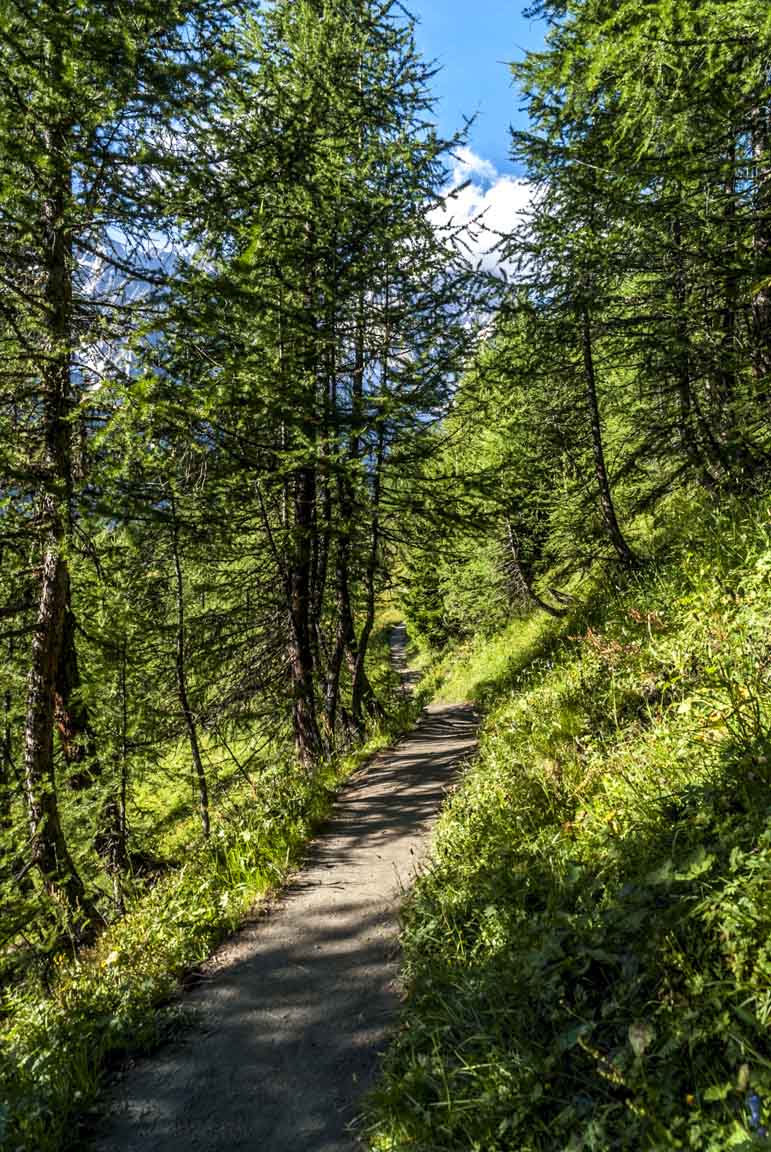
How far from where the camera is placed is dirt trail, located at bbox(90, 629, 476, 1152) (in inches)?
136

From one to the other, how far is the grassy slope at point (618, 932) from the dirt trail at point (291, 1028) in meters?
0.40

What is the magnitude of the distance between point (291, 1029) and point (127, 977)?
1.59 m

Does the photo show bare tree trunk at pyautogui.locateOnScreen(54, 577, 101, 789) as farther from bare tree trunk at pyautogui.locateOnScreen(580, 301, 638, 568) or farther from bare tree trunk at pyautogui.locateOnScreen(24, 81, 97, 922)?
bare tree trunk at pyautogui.locateOnScreen(580, 301, 638, 568)

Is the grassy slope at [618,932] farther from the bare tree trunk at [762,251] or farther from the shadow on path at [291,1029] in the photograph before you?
the bare tree trunk at [762,251]

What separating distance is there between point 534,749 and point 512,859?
6.08ft

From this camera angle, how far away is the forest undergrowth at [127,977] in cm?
375

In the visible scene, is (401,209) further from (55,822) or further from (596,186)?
(55,822)

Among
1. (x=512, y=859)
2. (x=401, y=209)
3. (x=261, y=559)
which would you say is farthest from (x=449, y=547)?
(x=512, y=859)

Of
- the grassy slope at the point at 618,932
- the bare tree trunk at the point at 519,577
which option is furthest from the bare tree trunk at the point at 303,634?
the bare tree trunk at the point at 519,577

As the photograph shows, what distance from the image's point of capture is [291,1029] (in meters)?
4.18

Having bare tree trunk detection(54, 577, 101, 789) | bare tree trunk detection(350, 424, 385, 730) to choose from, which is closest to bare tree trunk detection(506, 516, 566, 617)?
bare tree trunk detection(350, 424, 385, 730)

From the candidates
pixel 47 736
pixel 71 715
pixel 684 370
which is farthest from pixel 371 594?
pixel 47 736

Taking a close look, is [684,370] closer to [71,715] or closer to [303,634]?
[303,634]

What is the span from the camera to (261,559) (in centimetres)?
1246
